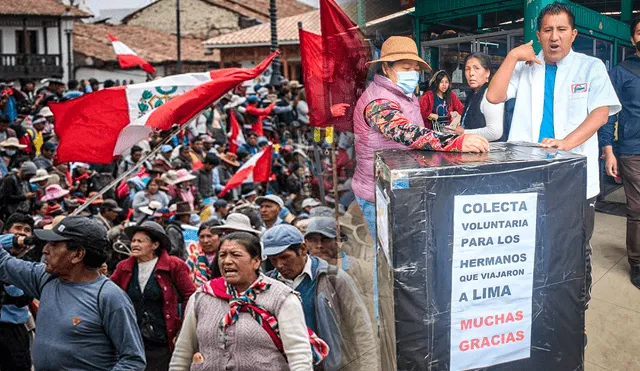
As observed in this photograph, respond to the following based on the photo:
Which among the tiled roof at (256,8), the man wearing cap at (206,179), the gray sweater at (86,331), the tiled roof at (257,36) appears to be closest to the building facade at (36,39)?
the tiled roof at (257,36)

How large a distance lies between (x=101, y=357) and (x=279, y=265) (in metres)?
1.09

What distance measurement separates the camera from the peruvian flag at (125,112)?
6.63 meters

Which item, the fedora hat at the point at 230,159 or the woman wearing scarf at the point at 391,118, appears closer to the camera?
the woman wearing scarf at the point at 391,118

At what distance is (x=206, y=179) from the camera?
11992 millimetres

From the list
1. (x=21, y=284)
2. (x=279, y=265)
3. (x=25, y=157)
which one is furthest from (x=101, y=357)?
(x=25, y=157)

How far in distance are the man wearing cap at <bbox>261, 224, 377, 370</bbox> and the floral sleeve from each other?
0.89 m

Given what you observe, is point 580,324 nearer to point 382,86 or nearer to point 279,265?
point 382,86

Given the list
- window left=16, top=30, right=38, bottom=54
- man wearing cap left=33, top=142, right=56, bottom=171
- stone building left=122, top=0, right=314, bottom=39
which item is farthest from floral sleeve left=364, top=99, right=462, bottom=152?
stone building left=122, top=0, right=314, bottom=39

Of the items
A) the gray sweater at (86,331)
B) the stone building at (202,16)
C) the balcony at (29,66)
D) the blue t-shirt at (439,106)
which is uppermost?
the stone building at (202,16)

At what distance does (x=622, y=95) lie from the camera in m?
3.99

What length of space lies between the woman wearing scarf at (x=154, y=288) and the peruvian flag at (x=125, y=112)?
→ 153 cm

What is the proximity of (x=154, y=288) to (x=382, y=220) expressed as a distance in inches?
105

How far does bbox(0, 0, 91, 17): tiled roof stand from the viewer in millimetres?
36625

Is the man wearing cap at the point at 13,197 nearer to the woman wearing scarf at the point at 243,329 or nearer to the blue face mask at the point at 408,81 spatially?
the woman wearing scarf at the point at 243,329
